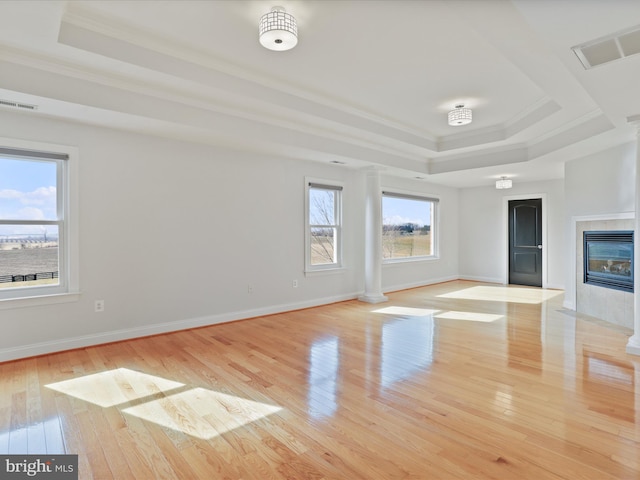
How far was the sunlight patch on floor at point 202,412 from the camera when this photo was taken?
2.16 meters

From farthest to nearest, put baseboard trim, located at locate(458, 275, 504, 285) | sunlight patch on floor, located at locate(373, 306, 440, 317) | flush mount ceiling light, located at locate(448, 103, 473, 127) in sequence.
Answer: baseboard trim, located at locate(458, 275, 504, 285), sunlight patch on floor, located at locate(373, 306, 440, 317), flush mount ceiling light, located at locate(448, 103, 473, 127)

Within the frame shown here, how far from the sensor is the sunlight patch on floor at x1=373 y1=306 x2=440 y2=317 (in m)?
5.18

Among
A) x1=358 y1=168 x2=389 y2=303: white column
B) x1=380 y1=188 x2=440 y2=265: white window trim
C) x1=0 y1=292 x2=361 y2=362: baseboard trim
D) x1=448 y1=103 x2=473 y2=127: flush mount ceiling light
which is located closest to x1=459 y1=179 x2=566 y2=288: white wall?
x1=380 y1=188 x2=440 y2=265: white window trim

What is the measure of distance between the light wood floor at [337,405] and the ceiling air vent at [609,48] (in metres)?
2.36

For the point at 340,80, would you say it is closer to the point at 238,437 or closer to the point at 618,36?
the point at 618,36

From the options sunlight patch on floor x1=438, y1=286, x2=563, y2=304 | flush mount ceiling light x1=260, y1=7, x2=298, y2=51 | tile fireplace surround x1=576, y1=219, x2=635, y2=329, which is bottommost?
sunlight patch on floor x1=438, y1=286, x2=563, y2=304

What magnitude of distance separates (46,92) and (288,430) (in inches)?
127

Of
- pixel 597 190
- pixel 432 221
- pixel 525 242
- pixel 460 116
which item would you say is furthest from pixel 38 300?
pixel 525 242

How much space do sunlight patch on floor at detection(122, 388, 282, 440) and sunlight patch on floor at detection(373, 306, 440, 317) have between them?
321 centimetres

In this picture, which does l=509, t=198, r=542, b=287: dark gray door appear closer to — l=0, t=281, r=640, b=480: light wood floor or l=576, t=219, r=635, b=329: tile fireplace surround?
l=576, t=219, r=635, b=329: tile fireplace surround

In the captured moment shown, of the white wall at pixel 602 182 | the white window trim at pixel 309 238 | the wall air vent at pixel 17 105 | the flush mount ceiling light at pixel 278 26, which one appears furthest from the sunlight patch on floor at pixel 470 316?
the wall air vent at pixel 17 105

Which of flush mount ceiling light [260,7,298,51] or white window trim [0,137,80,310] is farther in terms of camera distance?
white window trim [0,137,80,310]

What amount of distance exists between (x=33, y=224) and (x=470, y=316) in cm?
544

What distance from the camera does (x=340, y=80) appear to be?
138 inches
